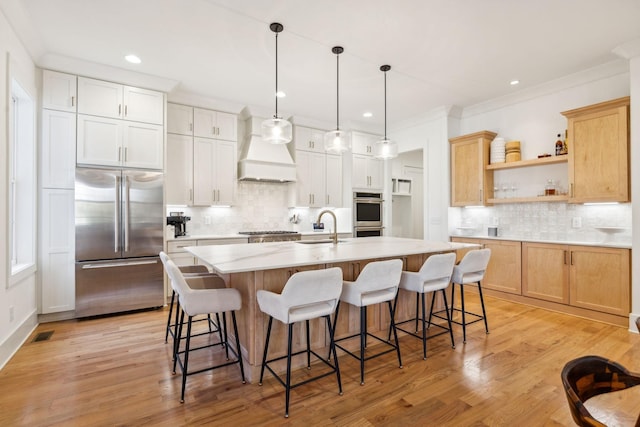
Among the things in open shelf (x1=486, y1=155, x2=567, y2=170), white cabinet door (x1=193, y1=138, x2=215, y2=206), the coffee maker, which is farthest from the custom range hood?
open shelf (x1=486, y1=155, x2=567, y2=170)

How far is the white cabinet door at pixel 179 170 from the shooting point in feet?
14.9

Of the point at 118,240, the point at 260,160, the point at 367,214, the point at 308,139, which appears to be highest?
the point at 308,139

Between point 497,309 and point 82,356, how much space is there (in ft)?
14.5

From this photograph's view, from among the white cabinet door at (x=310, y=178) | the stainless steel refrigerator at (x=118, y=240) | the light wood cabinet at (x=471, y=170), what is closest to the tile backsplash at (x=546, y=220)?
the light wood cabinet at (x=471, y=170)

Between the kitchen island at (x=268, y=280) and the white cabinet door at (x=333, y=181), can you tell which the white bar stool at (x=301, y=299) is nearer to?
the kitchen island at (x=268, y=280)

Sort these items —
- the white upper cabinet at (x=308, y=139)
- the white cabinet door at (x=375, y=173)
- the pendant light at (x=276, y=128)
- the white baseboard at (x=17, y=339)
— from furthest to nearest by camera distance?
the white cabinet door at (x=375, y=173) → the white upper cabinet at (x=308, y=139) → the pendant light at (x=276, y=128) → the white baseboard at (x=17, y=339)

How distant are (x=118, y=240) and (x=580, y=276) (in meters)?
5.39

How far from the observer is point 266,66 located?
3.71 meters

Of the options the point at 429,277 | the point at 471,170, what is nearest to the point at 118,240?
the point at 429,277

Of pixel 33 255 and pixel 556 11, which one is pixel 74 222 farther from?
pixel 556 11

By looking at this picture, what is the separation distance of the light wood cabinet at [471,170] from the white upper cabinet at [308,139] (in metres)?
2.21

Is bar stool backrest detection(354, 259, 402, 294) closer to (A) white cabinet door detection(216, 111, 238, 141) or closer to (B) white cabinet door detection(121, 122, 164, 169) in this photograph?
(B) white cabinet door detection(121, 122, 164, 169)

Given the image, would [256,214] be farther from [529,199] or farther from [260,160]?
[529,199]

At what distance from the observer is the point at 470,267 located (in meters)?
3.02
